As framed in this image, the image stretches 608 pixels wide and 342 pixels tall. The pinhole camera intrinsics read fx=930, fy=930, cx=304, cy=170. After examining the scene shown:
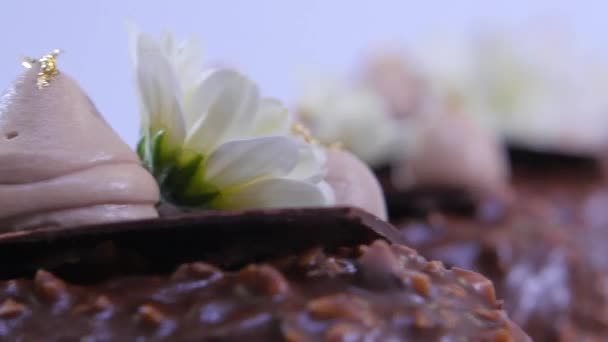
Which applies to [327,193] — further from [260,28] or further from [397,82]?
[260,28]

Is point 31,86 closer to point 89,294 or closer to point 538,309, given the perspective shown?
point 89,294

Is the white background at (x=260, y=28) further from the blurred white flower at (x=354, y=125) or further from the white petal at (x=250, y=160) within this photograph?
the white petal at (x=250, y=160)

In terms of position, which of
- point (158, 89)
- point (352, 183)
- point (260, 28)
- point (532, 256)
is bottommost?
point (260, 28)

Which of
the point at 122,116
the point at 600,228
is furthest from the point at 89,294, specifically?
the point at 122,116

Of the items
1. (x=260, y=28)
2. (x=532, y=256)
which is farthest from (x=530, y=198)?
(x=260, y=28)

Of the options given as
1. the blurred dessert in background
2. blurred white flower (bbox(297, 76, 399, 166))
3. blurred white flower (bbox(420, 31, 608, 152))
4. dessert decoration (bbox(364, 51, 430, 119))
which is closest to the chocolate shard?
the blurred dessert in background

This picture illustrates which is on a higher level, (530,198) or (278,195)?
(278,195)
